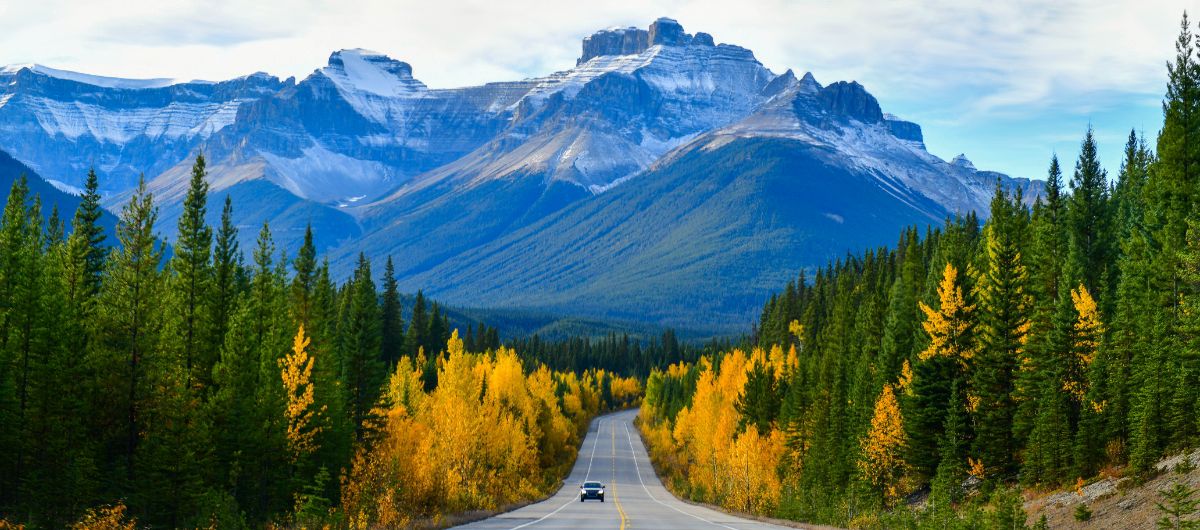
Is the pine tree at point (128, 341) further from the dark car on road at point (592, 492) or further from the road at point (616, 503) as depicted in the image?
the dark car on road at point (592, 492)

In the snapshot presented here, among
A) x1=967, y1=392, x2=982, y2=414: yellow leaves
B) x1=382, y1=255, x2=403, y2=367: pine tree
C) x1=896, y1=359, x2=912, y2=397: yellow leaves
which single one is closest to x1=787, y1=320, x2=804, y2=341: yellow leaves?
x1=382, y1=255, x2=403, y2=367: pine tree

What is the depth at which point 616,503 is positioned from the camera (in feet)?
228

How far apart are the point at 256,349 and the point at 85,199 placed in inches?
772

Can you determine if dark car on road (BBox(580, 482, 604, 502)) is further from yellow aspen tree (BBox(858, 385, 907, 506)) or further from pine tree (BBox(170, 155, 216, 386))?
pine tree (BBox(170, 155, 216, 386))

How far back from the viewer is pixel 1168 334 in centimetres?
4519

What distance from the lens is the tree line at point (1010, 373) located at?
142ft

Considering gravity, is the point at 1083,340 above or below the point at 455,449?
above

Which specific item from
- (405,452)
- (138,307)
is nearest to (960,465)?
(405,452)

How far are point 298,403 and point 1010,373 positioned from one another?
34.7 meters

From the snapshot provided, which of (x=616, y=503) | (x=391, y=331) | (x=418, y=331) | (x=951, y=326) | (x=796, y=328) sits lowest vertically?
(x=616, y=503)

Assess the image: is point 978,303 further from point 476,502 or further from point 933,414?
point 476,502

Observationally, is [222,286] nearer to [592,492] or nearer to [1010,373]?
[592,492]

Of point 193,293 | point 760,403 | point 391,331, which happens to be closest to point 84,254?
point 193,293

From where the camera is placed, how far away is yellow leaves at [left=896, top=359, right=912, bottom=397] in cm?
5728
